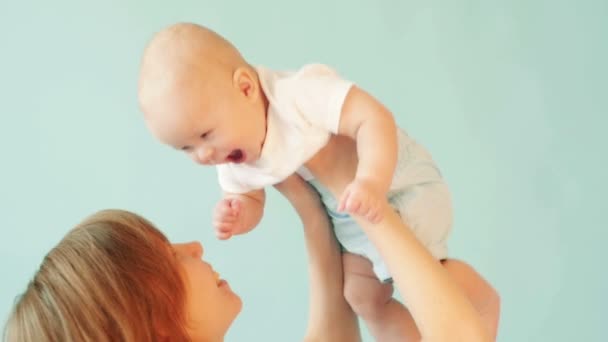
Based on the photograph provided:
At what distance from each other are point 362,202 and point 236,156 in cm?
14

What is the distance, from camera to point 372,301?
2.89ft

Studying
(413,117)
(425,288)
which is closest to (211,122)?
(425,288)

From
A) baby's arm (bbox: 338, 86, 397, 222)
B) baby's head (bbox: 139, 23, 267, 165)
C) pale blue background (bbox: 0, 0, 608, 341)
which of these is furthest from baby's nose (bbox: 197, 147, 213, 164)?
pale blue background (bbox: 0, 0, 608, 341)

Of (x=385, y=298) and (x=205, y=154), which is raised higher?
(x=205, y=154)

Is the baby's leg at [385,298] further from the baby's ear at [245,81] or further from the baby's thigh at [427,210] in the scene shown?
the baby's ear at [245,81]

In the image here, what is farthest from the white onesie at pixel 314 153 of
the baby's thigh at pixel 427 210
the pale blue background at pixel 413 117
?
the pale blue background at pixel 413 117

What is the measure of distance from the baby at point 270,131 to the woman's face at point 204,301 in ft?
0.15

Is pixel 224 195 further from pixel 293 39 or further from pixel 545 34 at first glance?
pixel 545 34

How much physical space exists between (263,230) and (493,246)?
424 millimetres

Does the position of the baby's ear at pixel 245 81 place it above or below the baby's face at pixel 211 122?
above

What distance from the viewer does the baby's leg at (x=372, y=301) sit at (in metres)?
0.88

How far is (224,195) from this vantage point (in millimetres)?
850

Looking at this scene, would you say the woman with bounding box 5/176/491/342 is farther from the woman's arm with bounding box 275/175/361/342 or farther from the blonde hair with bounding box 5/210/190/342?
the woman's arm with bounding box 275/175/361/342

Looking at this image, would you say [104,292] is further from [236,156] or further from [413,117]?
[413,117]
